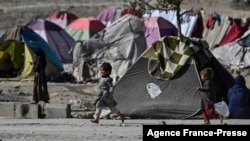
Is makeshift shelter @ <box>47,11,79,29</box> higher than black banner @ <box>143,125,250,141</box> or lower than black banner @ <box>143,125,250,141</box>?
higher

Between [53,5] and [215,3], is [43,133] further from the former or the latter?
[53,5]

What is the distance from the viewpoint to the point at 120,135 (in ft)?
41.7

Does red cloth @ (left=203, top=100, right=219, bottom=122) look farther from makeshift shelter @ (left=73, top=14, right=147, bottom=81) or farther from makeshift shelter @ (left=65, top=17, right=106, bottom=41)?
makeshift shelter @ (left=65, top=17, right=106, bottom=41)

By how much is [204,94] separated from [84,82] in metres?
9.94

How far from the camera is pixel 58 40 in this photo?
32.2 meters

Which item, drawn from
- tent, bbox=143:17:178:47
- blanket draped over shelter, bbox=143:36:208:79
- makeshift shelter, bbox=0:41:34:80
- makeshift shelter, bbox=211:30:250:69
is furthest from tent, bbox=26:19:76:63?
blanket draped over shelter, bbox=143:36:208:79

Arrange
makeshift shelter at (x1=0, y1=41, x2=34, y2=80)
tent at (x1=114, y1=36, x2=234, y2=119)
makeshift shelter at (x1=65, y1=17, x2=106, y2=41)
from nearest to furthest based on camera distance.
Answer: tent at (x1=114, y1=36, x2=234, y2=119), makeshift shelter at (x1=0, y1=41, x2=34, y2=80), makeshift shelter at (x1=65, y1=17, x2=106, y2=41)

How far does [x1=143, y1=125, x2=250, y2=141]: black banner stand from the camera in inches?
359

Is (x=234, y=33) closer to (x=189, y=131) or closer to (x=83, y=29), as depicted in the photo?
(x=83, y=29)

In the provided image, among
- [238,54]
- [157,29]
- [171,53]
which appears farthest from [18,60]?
[238,54]

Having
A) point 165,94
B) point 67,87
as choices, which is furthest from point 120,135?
point 67,87

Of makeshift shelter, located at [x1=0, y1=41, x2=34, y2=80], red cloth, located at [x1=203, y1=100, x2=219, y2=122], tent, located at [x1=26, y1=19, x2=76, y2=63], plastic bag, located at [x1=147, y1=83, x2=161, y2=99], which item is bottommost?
red cloth, located at [x1=203, y1=100, x2=219, y2=122]

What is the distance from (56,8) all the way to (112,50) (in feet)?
144

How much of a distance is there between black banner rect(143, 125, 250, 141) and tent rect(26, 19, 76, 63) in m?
21.9
